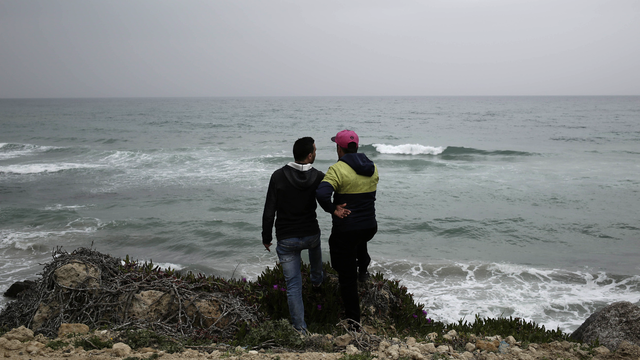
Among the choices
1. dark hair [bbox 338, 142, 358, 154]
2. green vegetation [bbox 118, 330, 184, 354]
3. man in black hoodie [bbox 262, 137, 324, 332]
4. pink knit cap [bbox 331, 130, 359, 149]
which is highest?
pink knit cap [bbox 331, 130, 359, 149]

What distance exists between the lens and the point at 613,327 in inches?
190

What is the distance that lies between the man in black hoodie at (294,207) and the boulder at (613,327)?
3.49 metres

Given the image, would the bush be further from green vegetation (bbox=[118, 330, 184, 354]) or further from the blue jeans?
green vegetation (bbox=[118, 330, 184, 354])

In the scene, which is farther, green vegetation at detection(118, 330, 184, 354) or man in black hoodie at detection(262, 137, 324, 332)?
man in black hoodie at detection(262, 137, 324, 332)

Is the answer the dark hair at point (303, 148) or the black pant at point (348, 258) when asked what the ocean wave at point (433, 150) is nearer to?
the black pant at point (348, 258)

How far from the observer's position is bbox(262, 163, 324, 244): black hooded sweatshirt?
13.8 feet

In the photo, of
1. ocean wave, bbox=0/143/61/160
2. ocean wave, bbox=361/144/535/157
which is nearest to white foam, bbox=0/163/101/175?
ocean wave, bbox=0/143/61/160

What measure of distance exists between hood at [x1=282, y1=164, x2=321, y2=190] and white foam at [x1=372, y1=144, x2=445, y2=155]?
2761cm

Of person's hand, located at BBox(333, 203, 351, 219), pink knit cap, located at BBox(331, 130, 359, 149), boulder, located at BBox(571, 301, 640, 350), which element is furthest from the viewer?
boulder, located at BBox(571, 301, 640, 350)

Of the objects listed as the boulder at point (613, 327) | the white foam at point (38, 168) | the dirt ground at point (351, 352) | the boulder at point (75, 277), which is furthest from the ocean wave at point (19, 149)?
the boulder at point (613, 327)

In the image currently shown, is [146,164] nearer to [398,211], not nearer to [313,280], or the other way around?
[398,211]

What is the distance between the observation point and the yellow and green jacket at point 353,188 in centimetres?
416

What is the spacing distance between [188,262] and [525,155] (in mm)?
24679

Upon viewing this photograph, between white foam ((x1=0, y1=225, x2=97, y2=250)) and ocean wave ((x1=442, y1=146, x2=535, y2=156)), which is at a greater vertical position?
ocean wave ((x1=442, y1=146, x2=535, y2=156))
